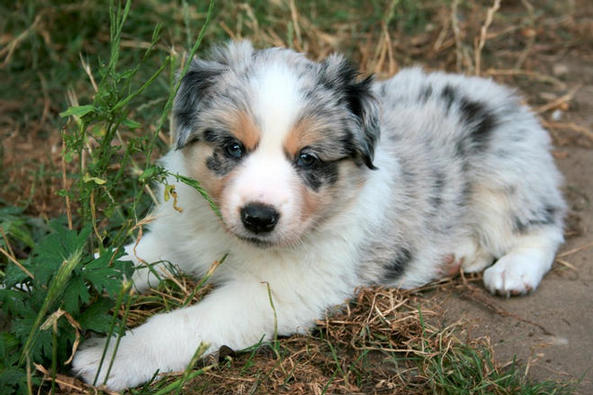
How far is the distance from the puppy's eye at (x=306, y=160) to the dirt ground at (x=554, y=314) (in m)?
1.16

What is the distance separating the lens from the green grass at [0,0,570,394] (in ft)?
9.05

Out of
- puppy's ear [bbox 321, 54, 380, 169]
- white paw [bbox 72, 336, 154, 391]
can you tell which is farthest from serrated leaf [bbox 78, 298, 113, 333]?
puppy's ear [bbox 321, 54, 380, 169]

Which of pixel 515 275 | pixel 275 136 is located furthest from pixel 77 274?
pixel 515 275

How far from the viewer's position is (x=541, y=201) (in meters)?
4.12

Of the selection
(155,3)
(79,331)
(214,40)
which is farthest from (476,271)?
(155,3)

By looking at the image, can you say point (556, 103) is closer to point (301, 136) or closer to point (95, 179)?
point (301, 136)

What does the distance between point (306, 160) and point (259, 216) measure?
391 mm

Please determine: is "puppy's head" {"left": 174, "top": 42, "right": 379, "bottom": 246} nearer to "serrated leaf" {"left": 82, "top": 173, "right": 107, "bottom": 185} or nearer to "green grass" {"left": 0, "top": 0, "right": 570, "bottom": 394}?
"green grass" {"left": 0, "top": 0, "right": 570, "bottom": 394}

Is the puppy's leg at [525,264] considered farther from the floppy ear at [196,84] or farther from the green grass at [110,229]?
the floppy ear at [196,84]

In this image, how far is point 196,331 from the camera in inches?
123

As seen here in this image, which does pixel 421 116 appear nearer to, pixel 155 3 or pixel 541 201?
pixel 541 201

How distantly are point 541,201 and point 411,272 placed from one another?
3.14ft

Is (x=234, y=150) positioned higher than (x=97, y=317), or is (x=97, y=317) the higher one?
(x=234, y=150)

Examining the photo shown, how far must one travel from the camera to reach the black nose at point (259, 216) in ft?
9.50
